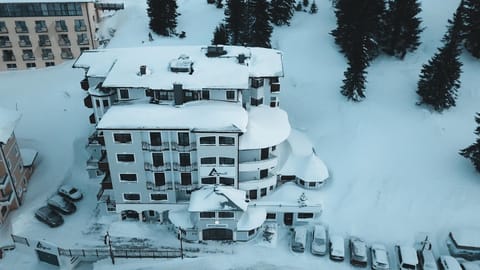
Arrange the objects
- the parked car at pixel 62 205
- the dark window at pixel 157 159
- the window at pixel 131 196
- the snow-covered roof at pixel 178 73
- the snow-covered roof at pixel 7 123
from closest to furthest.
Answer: the dark window at pixel 157 159 < the snow-covered roof at pixel 178 73 < the window at pixel 131 196 < the snow-covered roof at pixel 7 123 < the parked car at pixel 62 205

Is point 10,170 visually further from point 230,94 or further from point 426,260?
point 426,260

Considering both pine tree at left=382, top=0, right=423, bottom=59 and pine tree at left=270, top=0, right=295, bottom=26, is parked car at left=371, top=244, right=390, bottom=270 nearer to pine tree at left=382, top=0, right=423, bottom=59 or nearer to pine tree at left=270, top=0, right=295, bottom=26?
pine tree at left=382, top=0, right=423, bottom=59

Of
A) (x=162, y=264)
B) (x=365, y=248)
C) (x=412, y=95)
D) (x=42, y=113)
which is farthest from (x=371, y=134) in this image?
(x=42, y=113)

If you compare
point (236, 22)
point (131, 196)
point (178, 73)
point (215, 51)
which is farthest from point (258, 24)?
point (131, 196)

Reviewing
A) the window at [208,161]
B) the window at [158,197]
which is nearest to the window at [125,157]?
the window at [158,197]

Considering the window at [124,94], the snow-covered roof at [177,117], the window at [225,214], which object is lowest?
the window at [225,214]

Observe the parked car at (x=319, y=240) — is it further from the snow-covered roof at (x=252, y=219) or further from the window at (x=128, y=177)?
the window at (x=128, y=177)
